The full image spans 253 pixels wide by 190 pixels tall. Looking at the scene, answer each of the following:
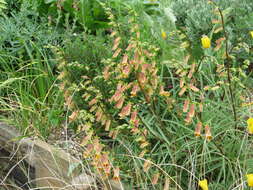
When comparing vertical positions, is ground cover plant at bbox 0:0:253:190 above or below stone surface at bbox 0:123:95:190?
above

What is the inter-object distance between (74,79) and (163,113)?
68cm

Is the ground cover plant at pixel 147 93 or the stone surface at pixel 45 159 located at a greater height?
the ground cover plant at pixel 147 93

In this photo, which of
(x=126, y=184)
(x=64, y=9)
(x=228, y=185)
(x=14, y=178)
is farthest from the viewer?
(x=64, y=9)

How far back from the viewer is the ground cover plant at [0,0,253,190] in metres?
2.22

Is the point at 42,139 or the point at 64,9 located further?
the point at 64,9

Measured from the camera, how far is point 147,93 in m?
2.33

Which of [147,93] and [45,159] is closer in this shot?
[147,93]

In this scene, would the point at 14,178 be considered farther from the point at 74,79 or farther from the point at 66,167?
the point at 74,79

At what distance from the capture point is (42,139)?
2.89 meters

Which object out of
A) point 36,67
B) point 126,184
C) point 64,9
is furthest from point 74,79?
point 64,9

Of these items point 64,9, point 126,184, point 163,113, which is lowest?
point 126,184

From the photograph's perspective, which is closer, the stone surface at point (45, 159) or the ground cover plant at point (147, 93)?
the ground cover plant at point (147, 93)

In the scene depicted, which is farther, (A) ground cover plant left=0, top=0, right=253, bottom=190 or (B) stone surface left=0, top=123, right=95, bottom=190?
(B) stone surface left=0, top=123, right=95, bottom=190

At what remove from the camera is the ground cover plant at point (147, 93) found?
2219 mm
